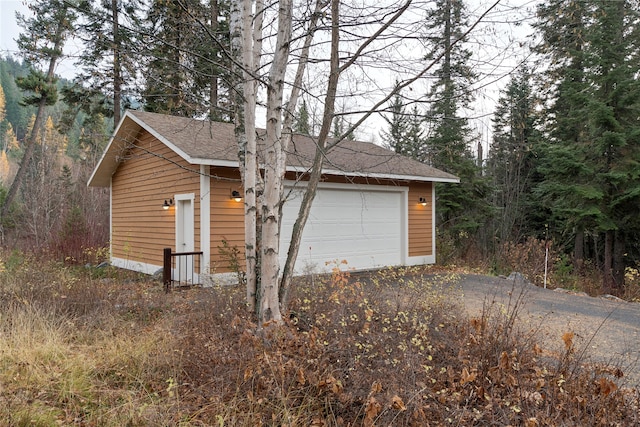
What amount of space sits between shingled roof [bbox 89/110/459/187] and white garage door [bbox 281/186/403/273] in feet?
2.58

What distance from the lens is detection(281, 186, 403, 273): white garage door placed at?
9625mm

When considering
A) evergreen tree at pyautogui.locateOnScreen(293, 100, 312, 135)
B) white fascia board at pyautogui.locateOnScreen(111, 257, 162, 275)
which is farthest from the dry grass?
white fascia board at pyautogui.locateOnScreen(111, 257, 162, 275)

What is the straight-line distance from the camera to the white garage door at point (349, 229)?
9.62 meters

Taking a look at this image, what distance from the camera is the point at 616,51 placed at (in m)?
11.2

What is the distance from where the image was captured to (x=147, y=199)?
34.4 ft

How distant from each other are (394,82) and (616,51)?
1074 cm

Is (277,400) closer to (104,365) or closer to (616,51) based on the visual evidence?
(104,365)

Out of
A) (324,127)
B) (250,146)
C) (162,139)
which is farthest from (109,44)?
(162,139)

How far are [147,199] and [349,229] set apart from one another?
209 inches

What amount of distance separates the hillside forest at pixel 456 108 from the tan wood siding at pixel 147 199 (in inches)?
52.7

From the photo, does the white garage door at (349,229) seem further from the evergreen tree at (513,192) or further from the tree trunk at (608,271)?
the tree trunk at (608,271)

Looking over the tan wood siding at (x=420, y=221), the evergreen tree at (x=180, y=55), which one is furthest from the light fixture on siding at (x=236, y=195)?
the tan wood siding at (x=420, y=221)

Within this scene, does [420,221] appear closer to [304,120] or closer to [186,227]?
[186,227]

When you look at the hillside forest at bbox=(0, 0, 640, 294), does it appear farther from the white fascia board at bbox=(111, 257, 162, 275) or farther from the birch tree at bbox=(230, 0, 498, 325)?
the white fascia board at bbox=(111, 257, 162, 275)
